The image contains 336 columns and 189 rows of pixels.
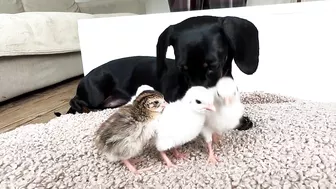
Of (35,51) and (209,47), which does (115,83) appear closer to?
(209,47)

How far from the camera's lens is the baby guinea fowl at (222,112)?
0.60 metres

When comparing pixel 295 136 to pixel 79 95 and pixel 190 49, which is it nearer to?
pixel 190 49

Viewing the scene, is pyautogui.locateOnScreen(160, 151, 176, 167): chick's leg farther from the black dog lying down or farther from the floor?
the floor

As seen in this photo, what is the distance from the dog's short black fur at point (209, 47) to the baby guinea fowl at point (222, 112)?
0.02m

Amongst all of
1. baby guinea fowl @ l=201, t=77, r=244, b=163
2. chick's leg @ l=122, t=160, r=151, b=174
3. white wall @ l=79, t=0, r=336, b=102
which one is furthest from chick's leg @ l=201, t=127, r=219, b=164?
white wall @ l=79, t=0, r=336, b=102

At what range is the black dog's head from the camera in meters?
0.60

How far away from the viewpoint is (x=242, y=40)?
0.65 meters

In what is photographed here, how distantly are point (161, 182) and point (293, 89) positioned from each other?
24.9 inches

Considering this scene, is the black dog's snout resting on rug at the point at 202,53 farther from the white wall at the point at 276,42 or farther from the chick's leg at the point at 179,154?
the white wall at the point at 276,42

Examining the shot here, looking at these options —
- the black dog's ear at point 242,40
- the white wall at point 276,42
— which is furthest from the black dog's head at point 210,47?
the white wall at point 276,42

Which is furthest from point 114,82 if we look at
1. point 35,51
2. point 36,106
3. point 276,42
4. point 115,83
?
point 35,51

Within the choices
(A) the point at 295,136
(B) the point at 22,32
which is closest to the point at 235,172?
(A) the point at 295,136

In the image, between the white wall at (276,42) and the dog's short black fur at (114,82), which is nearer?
the dog's short black fur at (114,82)

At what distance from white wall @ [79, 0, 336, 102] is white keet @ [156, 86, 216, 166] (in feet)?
1.40
